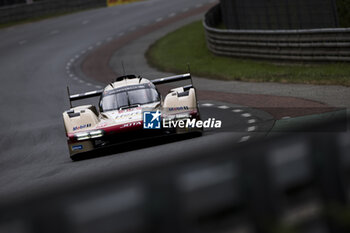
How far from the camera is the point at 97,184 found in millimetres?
2596

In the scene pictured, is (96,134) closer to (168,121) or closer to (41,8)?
(168,121)

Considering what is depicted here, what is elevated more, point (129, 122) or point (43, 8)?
point (129, 122)

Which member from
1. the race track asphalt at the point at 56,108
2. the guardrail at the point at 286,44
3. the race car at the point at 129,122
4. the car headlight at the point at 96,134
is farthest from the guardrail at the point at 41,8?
the car headlight at the point at 96,134

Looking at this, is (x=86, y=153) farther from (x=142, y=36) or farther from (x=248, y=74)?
(x=142, y=36)

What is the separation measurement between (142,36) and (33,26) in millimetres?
11937

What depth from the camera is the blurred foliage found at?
20219 mm

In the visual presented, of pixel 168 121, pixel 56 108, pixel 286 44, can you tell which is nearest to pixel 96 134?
pixel 168 121

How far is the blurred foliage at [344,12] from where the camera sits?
20219 mm

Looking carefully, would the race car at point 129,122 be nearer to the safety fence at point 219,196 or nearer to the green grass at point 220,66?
the green grass at point 220,66

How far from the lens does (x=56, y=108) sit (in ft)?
64.7

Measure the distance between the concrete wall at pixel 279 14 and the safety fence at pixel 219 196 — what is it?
17870 mm

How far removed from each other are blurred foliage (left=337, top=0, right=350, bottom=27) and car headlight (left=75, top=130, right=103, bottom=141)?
1076 cm

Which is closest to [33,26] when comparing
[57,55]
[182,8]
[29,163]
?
[182,8]

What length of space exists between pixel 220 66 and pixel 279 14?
2.58m
